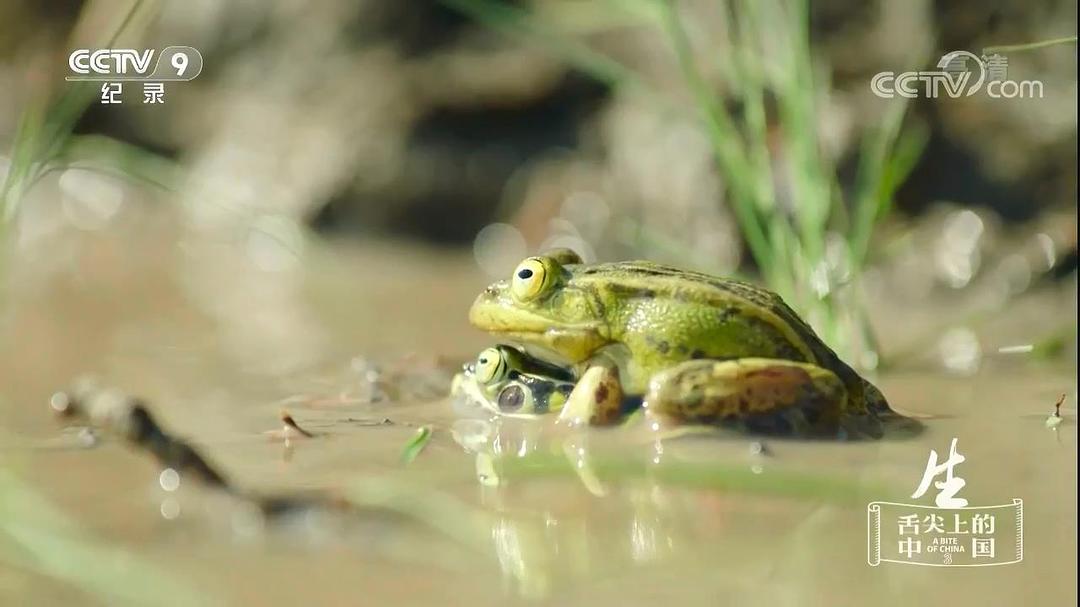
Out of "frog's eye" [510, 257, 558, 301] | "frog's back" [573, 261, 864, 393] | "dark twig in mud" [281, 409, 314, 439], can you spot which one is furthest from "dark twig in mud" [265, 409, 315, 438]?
"frog's back" [573, 261, 864, 393]

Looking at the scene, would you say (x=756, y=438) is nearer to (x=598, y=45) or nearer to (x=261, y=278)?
(x=261, y=278)

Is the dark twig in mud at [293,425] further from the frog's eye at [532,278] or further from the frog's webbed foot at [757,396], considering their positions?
the frog's webbed foot at [757,396]

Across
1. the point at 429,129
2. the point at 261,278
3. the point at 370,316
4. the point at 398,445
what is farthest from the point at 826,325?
the point at 429,129

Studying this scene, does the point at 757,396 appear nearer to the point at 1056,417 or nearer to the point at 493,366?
the point at 493,366

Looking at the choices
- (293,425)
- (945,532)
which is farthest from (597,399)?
(945,532)

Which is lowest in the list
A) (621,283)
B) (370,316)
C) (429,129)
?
(621,283)

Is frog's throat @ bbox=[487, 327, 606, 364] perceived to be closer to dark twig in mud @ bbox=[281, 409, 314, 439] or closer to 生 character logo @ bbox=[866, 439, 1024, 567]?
dark twig in mud @ bbox=[281, 409, 314, 439]

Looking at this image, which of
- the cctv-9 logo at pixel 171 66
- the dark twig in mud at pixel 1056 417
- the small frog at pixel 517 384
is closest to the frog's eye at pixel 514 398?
the small frog at pixel 517 384

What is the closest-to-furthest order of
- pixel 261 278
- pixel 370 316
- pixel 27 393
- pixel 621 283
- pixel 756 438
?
pixel 756 438 → pixel 621 283 → pixel 27 393 → pixel 370 316 → pixel 261 278
